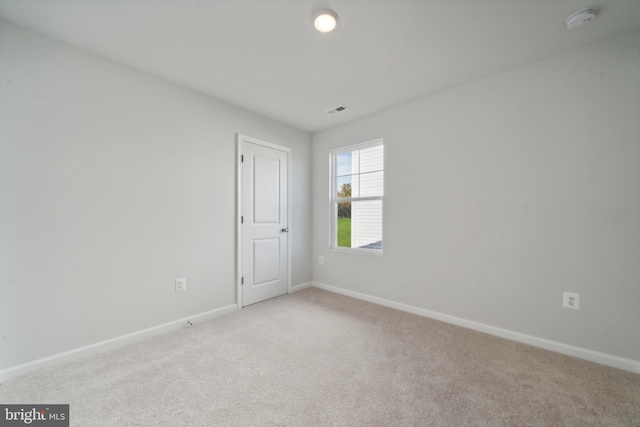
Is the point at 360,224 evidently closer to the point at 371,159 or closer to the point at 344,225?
the point at 344,225

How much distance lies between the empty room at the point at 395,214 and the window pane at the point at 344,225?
0.81m

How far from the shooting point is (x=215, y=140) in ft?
9.60

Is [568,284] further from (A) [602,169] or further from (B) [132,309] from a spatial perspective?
(B) [132,309]

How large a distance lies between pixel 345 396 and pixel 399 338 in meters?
0.96

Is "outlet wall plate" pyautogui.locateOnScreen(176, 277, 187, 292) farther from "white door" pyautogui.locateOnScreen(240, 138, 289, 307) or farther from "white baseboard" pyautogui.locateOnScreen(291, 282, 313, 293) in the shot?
"white baseboard" pyautogui.locateOnScreen(291, 282, 313, 293)

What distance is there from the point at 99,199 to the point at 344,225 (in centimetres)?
281

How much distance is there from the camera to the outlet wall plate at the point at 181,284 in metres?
2.61

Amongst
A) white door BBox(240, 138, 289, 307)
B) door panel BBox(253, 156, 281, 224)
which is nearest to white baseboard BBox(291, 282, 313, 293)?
white door BBox(240, 138, 289, 307)

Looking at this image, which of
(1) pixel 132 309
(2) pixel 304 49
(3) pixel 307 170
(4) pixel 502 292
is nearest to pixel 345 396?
(4) pixel 502 292

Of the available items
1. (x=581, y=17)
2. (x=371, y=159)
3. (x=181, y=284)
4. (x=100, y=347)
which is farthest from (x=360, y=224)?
(x=100, y=347)

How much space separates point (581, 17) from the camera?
169cm

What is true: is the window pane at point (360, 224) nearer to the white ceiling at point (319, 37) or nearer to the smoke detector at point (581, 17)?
the white ceiling at point (319, 37)

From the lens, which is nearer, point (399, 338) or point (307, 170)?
point (399, 338)

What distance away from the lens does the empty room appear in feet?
5.42
